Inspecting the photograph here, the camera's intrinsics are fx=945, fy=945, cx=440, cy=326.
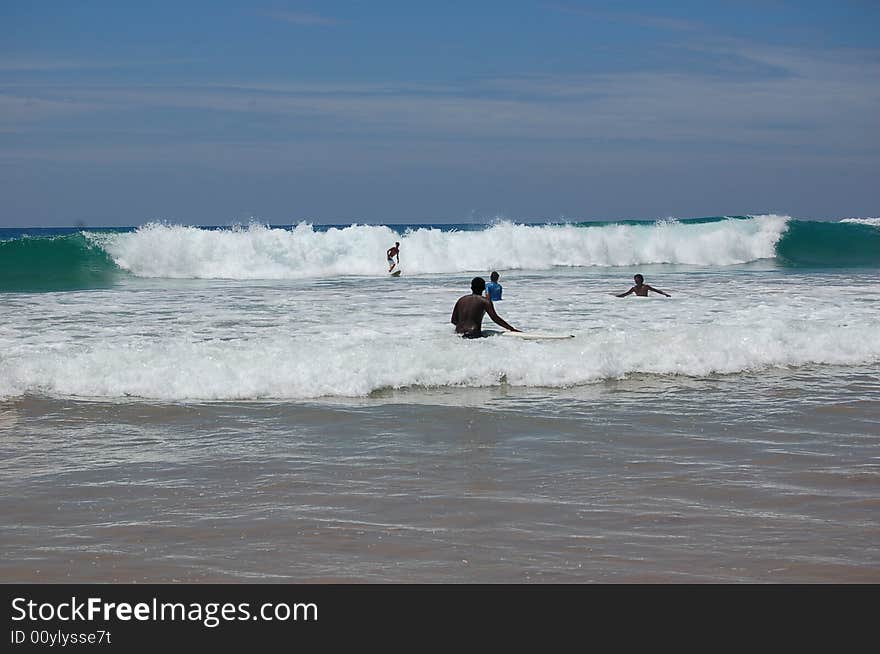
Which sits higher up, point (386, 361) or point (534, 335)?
point (534, 335)

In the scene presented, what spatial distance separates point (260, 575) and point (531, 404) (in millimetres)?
4661

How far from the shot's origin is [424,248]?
3316 centimetres

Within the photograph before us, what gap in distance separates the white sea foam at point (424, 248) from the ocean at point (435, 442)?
36.8 ft

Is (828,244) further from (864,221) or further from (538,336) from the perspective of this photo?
(538,336)

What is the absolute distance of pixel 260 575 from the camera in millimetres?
4180

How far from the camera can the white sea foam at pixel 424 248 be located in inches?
1134

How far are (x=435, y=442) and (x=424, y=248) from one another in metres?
26.5

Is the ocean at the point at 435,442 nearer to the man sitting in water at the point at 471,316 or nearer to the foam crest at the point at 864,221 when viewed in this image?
the man sitting in water at the point at 471,316

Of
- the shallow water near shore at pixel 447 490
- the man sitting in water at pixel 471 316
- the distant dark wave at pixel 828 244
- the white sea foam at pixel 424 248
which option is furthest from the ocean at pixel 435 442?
the distant dark wave at pixel 828 244

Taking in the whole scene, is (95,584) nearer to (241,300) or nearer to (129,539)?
(129,539)

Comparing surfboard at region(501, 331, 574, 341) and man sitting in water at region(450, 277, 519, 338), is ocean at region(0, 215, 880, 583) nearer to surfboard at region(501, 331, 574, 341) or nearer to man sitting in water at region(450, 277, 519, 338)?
surfboard at region(501, 331, 574, 341)
